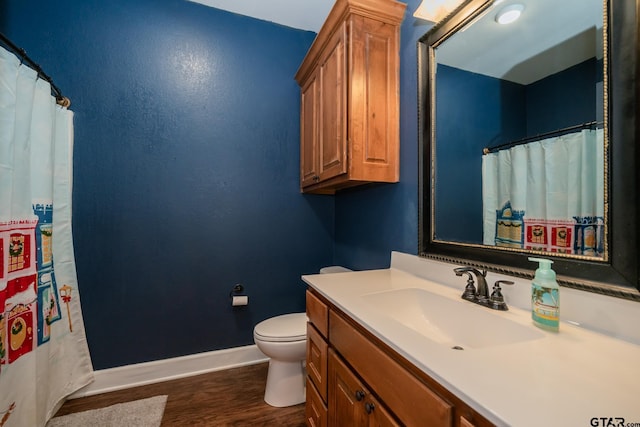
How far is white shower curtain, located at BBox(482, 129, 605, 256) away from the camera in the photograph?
72 centimetres

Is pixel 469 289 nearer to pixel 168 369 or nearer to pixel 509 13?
pixel 509 13

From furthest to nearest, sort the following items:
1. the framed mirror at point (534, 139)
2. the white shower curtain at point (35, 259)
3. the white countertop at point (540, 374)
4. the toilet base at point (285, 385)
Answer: the toilet base at point (285, 385)
the white shower curtain at point (35, 259)
the framed mirror at point (534, 139)
the white countertop at point (540, 374)

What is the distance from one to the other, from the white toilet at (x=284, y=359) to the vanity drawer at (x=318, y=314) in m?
0.39

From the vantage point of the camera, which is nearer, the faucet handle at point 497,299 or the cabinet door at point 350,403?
the cabinet door at point 350,403

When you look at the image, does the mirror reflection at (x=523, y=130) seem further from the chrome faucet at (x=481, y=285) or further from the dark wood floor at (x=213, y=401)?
the dark wood floor at (x=213, y=401)

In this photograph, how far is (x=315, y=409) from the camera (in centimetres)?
120

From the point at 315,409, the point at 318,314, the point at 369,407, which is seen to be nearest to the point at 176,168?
the point at 318,314

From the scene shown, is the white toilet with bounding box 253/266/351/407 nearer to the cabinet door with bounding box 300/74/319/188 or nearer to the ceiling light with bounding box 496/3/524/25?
the cabinet door with bounding box 300/74/319/188

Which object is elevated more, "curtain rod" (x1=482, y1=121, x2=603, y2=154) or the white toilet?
"curtain rod" (x1=482, y1=121, x2=603, y2=154)

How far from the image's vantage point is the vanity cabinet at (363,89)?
1352 mm

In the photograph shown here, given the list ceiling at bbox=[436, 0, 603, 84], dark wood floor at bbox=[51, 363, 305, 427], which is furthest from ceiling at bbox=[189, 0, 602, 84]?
dark wood floor at bbox=[51, 363, 305, 427]

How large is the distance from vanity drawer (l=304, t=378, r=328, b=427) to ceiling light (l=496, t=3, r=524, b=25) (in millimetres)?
1636

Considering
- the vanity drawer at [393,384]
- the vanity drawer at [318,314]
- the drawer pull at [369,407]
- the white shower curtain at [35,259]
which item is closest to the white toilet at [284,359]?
the vanity drawer at [318,314]

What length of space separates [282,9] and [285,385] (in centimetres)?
258
